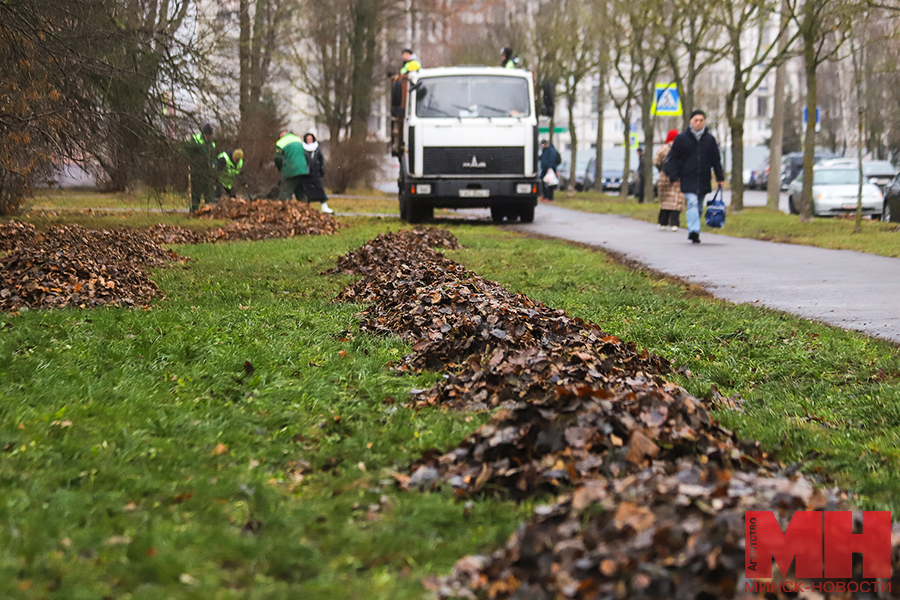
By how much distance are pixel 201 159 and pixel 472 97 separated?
6.68 metres

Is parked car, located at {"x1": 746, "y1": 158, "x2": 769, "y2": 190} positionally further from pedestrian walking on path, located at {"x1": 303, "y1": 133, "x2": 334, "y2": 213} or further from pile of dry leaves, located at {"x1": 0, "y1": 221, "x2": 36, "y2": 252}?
pile of dry leaves, located at {"x1": 0, "y1": 221, "x2": 36, "y2": 252}

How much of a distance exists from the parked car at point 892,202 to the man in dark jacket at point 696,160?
21.5 feet

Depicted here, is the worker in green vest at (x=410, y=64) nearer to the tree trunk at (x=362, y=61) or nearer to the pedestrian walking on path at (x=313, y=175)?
the pedestrian walking on path at (x=313, y=175)

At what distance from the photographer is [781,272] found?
37.8 feet

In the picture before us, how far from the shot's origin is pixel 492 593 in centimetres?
291

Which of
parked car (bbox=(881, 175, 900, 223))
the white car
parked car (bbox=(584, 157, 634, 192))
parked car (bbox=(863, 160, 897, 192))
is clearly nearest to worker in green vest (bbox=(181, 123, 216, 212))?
parked car (bbox=(881, 175, 900, 223))

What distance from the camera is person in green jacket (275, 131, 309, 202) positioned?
78.6ft

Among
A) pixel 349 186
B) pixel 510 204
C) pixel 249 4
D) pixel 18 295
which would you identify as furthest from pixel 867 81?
pixel 18 295

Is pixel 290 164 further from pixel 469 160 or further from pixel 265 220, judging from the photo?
pixel 469 160

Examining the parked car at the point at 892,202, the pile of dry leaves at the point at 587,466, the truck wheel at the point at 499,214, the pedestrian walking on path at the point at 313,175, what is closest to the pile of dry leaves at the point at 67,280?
the pile of dry leaves at the point at 587,466

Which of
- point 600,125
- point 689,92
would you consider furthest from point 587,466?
point 600,125

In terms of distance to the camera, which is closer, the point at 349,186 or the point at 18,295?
the point at 18,295

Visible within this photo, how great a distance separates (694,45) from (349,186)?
16.0 metres

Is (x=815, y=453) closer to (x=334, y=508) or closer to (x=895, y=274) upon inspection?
(x=334, y=508)
